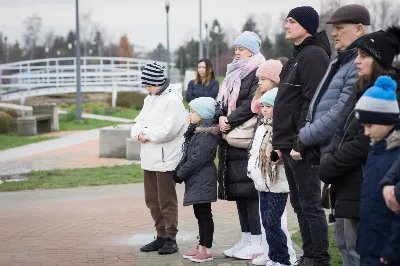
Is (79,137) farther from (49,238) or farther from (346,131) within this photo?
(346,131)

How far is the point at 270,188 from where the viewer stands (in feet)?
23.0

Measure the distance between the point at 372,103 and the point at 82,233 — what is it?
523cm

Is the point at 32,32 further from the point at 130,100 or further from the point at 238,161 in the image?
the point at 238,161

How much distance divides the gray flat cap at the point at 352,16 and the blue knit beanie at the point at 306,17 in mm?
604

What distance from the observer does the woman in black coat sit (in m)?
15.9

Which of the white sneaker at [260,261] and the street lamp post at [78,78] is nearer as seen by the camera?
the white sneaker at [260,261]

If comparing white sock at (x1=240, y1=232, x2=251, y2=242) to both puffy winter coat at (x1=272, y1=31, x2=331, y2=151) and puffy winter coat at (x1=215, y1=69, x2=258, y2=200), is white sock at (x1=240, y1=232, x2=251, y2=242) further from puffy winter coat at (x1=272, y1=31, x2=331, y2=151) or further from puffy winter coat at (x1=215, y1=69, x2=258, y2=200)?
puffy winter coat at (x1=272, y1=31, x2=331, y2=151)

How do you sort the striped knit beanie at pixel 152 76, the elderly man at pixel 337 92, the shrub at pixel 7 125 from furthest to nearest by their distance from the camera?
the shrub at pixel 7 125 < the striped knit beanie at pixel 152 76 < the elderly man at pixel 337 92

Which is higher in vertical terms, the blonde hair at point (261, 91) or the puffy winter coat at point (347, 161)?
the blonde hair at point (261, 91)

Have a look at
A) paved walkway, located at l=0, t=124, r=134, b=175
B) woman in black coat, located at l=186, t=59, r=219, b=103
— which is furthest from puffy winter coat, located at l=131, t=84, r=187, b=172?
woman in black coat, located at l=186, t=59, r=219, b=103

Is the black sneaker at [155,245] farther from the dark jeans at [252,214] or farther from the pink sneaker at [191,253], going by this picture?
the dark jeans at [252,214]

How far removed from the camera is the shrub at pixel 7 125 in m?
23.9

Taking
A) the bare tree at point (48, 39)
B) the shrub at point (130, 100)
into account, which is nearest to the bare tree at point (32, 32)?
the bare tree at point (48, 39)

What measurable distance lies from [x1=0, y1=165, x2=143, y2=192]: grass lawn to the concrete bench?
889 centimetres
